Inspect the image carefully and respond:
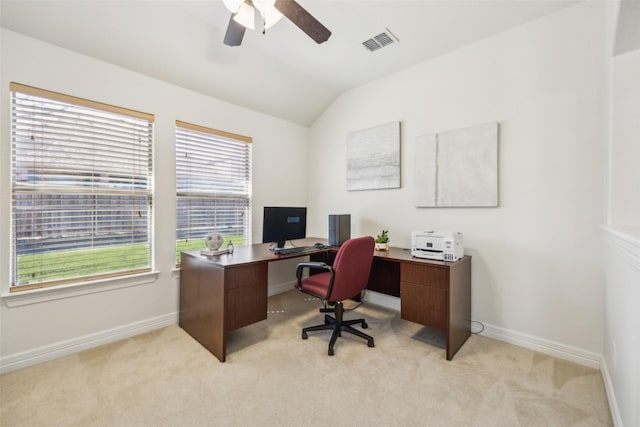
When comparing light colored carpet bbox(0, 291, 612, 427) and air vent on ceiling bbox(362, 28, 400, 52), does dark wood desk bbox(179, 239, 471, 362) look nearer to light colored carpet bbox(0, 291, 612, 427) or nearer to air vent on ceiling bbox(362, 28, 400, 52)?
light colored carpet bbox(0, 291, 612, 427)

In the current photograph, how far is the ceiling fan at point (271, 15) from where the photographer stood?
5.44ft

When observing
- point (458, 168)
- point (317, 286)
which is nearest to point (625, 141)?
point (458, 168)

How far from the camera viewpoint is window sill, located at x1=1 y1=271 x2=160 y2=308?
1984mm

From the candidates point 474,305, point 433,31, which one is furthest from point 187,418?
point 433,31

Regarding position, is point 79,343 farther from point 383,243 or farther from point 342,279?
point 383,243

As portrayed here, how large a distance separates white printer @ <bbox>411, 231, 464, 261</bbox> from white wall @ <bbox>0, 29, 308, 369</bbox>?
2518 millimetres

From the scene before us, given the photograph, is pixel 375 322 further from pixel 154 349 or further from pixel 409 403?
pixel 154 349

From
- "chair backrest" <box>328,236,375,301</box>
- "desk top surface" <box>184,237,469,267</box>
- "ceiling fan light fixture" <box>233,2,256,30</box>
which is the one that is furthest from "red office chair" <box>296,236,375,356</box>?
"ceiling fan light fixture" <box>233,2,256,30</box>

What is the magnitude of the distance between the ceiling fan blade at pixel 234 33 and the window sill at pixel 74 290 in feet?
7.42

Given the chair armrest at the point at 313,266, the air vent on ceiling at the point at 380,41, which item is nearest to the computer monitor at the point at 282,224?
the chair armrest at the point at 313,266

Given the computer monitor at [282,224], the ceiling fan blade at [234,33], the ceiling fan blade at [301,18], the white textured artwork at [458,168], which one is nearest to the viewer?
the ceiling fan blade at [301,18]

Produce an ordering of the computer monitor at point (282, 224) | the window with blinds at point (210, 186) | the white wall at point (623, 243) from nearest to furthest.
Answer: the white wall at point (623, 243) → the computer monitor at point (282, 224) → the window with blinds at point (210, 186)

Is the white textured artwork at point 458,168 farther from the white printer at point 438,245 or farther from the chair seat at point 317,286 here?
the chair seat at point 317,286

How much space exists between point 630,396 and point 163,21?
12.8 feet
